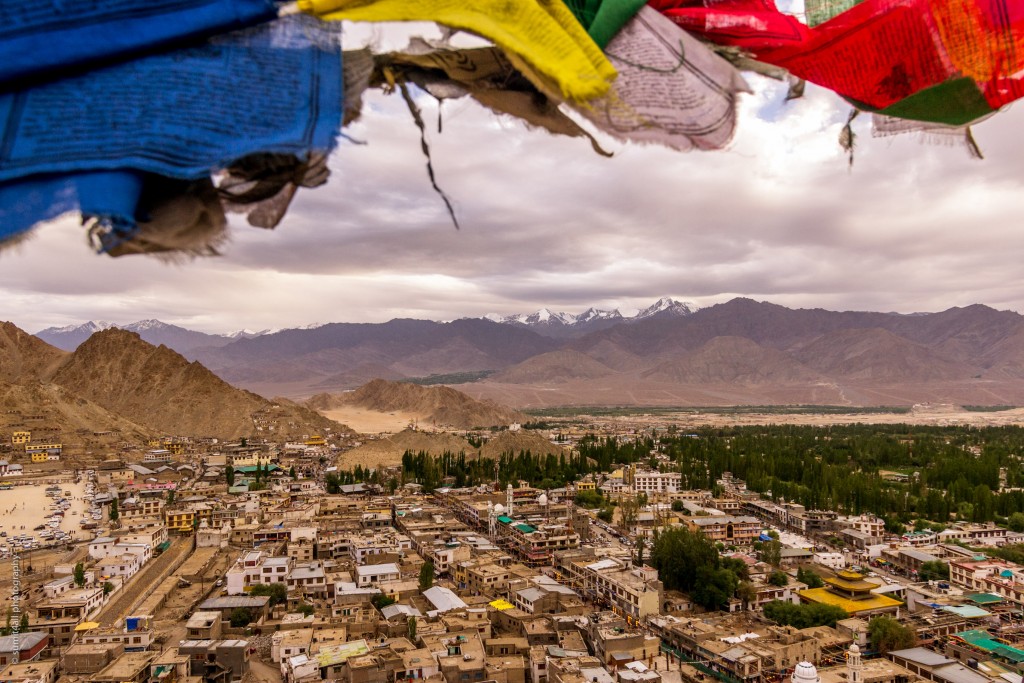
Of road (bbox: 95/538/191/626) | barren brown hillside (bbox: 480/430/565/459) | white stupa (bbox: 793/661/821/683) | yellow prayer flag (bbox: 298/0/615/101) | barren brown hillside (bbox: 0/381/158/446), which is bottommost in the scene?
road (bbox: 95/538/191/626)

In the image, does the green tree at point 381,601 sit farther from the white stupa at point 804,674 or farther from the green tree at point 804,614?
the white stupa at point 804,674

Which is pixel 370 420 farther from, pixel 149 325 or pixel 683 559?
pixel 149 325

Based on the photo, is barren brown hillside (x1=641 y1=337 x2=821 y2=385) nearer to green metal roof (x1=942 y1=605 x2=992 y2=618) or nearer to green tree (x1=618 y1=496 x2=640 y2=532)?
green tree (x1=618 y1=496 x2=640 y2=532)

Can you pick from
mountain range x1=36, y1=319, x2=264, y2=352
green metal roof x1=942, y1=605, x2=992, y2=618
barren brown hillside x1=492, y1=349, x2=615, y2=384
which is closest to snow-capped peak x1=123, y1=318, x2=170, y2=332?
mountain range x1=36, y1=319, x2=264, y2=352

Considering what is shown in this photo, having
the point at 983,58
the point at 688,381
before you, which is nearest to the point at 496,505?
the point at 983,58

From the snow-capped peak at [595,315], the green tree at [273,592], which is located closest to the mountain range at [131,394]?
the green tree at [273,592]

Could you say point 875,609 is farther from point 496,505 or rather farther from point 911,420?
point 911,420
